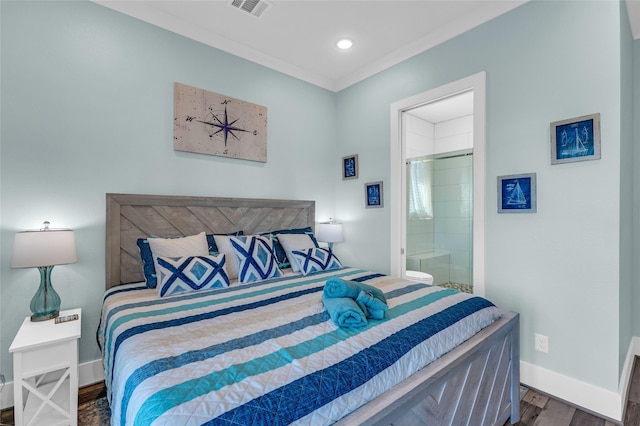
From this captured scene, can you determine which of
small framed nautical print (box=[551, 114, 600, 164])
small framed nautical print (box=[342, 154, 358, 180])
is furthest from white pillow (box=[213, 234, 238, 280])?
small framed nautical print (box=[551, 114, 600, 164])

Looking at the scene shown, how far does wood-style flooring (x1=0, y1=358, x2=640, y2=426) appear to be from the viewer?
68.7 inches

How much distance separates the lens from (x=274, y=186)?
125 inches

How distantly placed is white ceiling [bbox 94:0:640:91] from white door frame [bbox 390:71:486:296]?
47cm

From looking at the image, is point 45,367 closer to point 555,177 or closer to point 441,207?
point 555,177

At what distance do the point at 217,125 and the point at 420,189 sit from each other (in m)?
2.40

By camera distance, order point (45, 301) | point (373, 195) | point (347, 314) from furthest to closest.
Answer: point (373, 195) < point (45, 301) < point (347, 314)

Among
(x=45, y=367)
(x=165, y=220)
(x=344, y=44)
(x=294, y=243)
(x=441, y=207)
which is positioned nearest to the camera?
(x=45, y=367)

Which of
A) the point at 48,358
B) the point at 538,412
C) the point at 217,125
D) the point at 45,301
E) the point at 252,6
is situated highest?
the point at 252,6

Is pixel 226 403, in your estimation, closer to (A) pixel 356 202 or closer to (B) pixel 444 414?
(B) pixel 444 414

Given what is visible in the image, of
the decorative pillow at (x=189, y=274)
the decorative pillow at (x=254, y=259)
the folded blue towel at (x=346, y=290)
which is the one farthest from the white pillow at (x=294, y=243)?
the folded blue towel at (x=346, y=290)

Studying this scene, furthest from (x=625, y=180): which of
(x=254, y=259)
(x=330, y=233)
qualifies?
(x=254, y=259)

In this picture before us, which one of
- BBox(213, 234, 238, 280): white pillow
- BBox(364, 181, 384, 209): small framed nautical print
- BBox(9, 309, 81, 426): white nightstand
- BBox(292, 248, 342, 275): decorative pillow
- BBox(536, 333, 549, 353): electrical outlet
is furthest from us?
BBox(364, 181, 384, 209): small framed nautical print

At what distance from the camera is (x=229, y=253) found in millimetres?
2387

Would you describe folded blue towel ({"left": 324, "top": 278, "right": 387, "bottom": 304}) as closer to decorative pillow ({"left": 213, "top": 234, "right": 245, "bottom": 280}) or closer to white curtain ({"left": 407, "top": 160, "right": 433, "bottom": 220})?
decorative pillow ({"left": 213, "top": 234, "right": 245, "bottom": 280})
